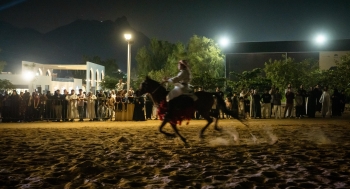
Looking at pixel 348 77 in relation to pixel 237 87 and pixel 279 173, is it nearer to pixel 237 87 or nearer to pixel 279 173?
pixel 237 87

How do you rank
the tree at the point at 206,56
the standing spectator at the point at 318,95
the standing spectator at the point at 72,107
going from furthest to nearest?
the tree at the point at 206,56
the standing spectator at the point at 318,95
the standing spectator at the point at 72,107

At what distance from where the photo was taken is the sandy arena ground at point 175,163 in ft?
18.4

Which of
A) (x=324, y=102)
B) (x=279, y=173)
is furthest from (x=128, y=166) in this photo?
(x=324, y=102)

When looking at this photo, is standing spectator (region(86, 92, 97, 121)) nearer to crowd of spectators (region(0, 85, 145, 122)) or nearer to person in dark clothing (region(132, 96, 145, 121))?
crowd of spectators (region(0, 85, 145, 122))

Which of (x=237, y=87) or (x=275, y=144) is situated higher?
(x=237, y=87)

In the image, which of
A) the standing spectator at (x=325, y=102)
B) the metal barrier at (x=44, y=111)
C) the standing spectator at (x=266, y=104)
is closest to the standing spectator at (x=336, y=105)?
the standing spectator at (x=325, y=102)

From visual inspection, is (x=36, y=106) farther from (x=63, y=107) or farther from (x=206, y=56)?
(x=206, y=56)

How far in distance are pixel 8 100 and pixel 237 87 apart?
1699cm

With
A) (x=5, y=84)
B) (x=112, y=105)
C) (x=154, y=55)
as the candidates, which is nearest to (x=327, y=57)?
(x=154, y=55)

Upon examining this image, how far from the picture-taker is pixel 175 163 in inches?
281

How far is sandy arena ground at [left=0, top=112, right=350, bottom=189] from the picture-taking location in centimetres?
562

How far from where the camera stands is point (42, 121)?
19.9 meters

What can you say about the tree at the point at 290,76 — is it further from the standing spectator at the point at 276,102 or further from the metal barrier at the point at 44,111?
the metal barrier at the point at 44,111

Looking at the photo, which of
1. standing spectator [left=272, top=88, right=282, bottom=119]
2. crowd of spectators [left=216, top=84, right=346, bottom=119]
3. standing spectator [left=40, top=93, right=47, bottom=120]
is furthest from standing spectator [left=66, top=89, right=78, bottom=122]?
standing spectator [left=272, top=88, right=282, bottom=119]
